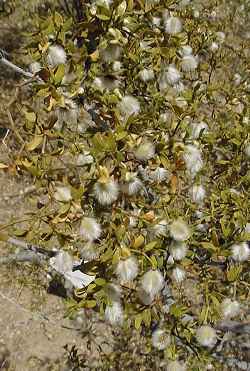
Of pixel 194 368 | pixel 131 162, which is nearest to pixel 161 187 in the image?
pixel 131 162

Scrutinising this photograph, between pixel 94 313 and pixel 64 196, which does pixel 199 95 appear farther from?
pixel 94 313

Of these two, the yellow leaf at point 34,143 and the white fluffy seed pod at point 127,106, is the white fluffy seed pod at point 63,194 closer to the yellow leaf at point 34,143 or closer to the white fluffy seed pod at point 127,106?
the yellow leaf at point 34,143

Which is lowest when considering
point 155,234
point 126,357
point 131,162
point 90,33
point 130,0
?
point 126,357

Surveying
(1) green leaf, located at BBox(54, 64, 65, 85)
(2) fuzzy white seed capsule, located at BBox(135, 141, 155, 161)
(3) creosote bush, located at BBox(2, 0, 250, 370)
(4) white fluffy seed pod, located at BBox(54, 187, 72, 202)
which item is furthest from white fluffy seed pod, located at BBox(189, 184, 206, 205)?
(1) green leaf, located at BBox(54, 64, 65, 85)

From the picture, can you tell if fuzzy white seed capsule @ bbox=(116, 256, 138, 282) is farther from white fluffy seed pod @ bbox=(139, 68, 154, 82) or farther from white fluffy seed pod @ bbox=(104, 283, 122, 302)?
white fluffy seed pod @ bbox=(139, 68, 154, 82)

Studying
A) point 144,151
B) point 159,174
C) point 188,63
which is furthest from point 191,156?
point 188,63

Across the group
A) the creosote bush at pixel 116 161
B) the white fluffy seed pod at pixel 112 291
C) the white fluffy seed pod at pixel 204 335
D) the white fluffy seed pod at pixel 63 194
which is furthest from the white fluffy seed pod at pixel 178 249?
the white fluffy seed pod at pixel 204 335

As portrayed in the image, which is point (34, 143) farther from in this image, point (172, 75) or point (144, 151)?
point (172, 75)
